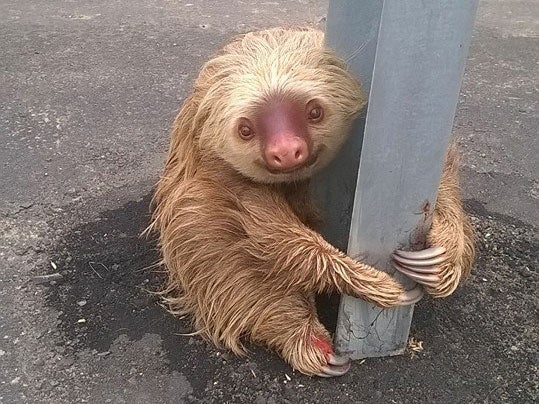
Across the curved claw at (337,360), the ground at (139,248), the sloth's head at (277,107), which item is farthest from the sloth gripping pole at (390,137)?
the ground at (139,248)

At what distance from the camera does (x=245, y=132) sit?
7.42 ft

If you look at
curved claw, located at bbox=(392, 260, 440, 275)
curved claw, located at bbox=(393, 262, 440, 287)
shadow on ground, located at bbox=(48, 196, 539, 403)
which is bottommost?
shadow on ground, located at bbox=(48, 196, 539, 403)

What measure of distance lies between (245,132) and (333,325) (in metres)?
1.01

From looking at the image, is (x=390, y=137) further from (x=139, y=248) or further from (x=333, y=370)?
(x=139, y=248)

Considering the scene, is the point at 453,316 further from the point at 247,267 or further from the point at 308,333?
the point at 247,267

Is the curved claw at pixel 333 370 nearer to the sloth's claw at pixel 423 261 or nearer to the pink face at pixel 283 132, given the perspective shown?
the sloth's claw at pixel 423 261

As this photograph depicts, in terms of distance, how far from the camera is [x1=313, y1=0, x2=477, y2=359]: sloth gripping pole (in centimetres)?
190

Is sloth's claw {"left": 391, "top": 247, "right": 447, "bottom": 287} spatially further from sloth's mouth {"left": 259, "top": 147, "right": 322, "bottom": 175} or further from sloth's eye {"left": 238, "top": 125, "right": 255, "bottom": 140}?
sloth's eye {"left": 238, "top": 125, "right": 255, "bottom": 140}

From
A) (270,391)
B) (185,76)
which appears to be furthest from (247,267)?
(185,76)

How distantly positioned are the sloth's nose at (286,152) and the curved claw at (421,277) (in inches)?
21.7

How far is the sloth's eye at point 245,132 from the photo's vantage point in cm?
225

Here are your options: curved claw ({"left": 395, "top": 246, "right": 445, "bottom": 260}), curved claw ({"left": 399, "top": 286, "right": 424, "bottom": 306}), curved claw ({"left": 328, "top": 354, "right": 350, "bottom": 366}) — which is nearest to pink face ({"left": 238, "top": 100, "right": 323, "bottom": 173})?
curved claw ({"left": 395, "top": 246, "right": 445, "bottom": 260})

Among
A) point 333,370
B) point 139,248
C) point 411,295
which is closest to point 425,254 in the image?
point 411,295

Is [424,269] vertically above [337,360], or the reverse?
[424,269]
